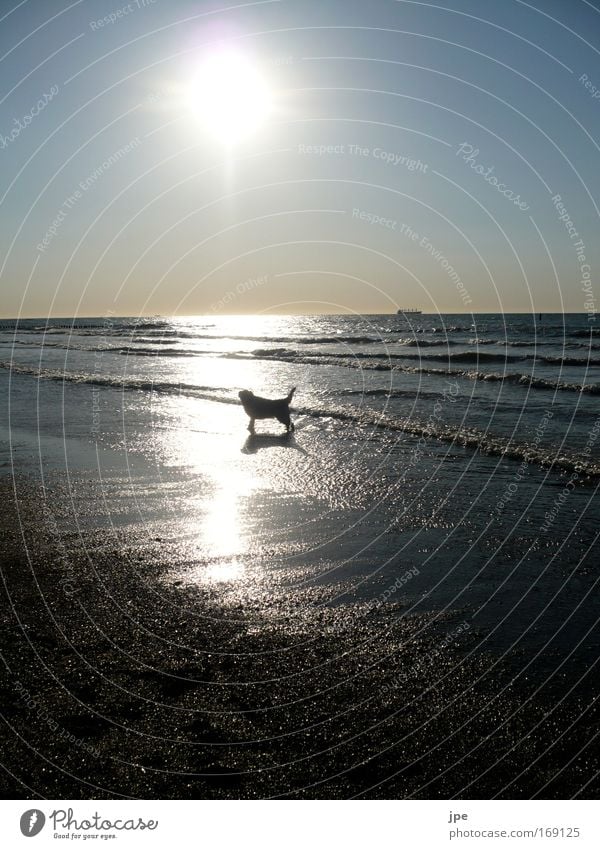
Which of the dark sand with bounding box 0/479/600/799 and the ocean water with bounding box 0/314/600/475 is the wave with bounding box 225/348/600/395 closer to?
the ocean water with bounding box 0/314/600/475

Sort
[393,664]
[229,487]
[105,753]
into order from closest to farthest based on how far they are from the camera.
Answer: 1. [105,753]
2. [393,664]
3. [229,487]

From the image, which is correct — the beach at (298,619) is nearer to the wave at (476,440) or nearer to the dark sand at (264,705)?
the dark sand at (264,705)

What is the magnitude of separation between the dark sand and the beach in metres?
0.02

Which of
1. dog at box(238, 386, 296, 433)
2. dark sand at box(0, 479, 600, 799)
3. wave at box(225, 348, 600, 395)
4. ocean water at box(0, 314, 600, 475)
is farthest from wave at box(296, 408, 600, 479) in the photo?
wave at box(225, 348, 600, 395)

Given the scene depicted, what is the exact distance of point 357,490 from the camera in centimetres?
1158

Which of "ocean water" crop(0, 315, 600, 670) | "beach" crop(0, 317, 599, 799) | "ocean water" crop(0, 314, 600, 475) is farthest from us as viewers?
"ocean water" crop(0, 314, 600, 475)

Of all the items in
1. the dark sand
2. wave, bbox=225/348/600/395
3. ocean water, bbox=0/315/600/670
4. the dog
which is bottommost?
the dark sand

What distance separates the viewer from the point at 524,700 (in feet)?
16.6

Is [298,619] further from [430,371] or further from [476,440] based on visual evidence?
[430,371]

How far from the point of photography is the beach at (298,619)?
4.22 meters

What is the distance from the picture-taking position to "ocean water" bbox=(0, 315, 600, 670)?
7.16m

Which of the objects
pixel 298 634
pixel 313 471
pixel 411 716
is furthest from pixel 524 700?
pixel 313 471
